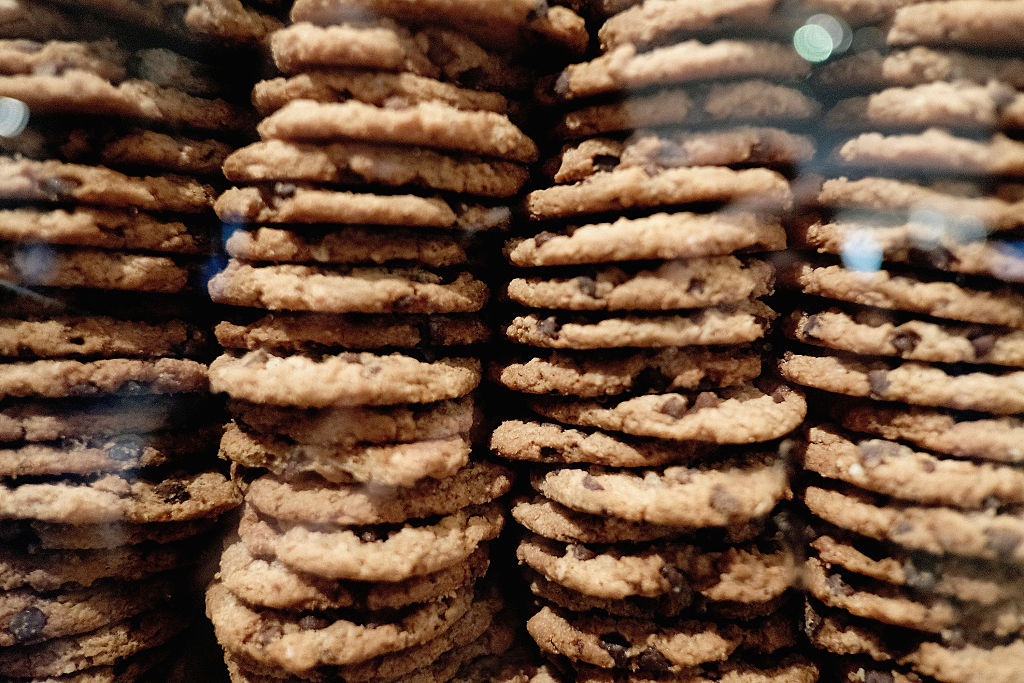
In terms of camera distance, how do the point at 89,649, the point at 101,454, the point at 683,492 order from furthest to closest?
the point at 89,649
the point at 101,454
the point at 683,492

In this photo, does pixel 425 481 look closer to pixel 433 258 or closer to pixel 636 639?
pixel 433 258

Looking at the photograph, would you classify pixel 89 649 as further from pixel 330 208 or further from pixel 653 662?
pixel 653 662

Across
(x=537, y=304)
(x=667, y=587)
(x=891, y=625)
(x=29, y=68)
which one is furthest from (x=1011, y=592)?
(x=29, y=68)

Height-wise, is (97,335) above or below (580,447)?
above

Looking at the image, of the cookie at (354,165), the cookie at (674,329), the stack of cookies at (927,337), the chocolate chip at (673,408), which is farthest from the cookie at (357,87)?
the stack of cookies at (927,337)

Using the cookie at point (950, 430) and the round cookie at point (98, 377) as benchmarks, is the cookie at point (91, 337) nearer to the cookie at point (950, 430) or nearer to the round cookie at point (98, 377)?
the round cookie at point (98, 377)

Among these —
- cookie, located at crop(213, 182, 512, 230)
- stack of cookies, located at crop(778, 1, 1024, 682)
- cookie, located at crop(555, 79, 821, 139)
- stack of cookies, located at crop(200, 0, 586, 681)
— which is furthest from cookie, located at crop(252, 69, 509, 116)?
stack of cookies, located at crop(778, 1, 1024, 682)

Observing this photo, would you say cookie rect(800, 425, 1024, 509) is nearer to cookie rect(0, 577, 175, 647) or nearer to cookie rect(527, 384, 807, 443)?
cookie rect(527, 384, 807, 443)

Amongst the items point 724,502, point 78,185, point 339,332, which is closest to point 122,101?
point 78,185
